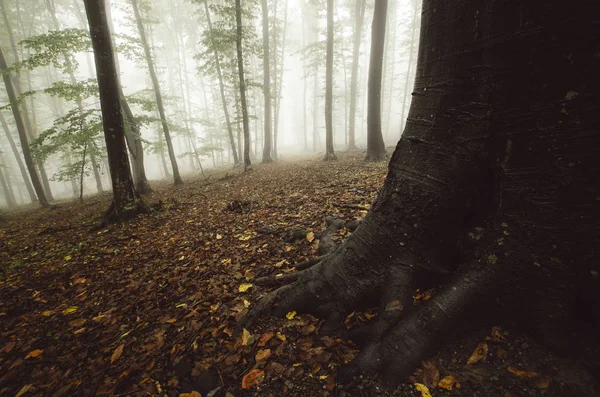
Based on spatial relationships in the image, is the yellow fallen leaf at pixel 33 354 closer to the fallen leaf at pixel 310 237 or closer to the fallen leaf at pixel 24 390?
the fallen leaf at pixel 24 390

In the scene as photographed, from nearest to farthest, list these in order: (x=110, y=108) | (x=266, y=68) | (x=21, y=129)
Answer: (x=110, y=108)
(x=21, y=129)
(x=266, y=68)

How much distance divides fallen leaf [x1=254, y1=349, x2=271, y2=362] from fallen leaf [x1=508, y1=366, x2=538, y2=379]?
1592mm

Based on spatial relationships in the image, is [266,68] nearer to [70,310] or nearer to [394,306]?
[70,310]

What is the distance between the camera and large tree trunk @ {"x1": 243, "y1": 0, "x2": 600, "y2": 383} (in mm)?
1259

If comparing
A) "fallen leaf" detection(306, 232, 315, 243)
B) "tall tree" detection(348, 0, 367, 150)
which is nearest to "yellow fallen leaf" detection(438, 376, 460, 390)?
"fallen leaf" detection(306, 232, 315, 243)

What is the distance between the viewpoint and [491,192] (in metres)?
1.63

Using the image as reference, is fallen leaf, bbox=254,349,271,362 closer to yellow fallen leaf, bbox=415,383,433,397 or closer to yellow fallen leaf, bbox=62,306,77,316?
yellow fallen leaf, bbox=415,383,433,397

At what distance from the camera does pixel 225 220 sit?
5242 mm

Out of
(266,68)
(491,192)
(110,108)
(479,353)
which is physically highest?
(266,68)

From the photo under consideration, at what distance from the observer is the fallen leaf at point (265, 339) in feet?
6.77

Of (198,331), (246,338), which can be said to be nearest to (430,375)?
(246,338)

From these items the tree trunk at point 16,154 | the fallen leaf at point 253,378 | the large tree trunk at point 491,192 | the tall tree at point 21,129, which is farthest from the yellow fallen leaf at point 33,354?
the tree trunk at point 16,154

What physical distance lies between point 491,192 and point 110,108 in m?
7.42

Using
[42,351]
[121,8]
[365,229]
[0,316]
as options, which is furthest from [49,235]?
[121,8]
